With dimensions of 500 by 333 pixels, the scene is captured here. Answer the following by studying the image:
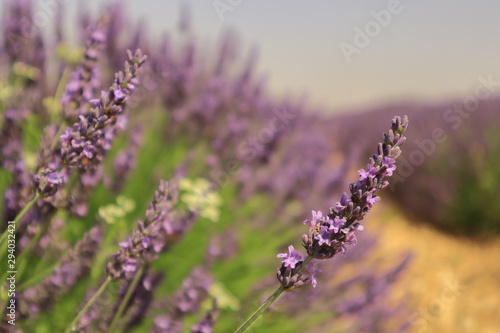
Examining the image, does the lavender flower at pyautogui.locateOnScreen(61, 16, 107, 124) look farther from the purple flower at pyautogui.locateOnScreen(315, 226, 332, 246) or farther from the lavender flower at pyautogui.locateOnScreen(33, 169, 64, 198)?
the purple flower at pyautogui.locateOnScreen(315, 226, 332, 246)

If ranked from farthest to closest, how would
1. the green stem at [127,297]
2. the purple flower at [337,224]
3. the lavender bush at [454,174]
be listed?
1. the lavender bush at [454,174]
2. the green stem at [127,297]
3. the purple flower at [337,224]

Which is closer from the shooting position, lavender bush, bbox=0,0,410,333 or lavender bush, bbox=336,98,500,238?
lavender bush, bbox=0,0,410,333

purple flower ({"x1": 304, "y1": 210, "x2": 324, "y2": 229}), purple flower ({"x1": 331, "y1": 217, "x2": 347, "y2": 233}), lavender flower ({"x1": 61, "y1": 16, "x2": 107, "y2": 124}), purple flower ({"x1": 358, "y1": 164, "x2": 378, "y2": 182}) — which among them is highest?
lavender flower ({"x1": 61, "y1": 16, "x2": 107, "y2": 124})

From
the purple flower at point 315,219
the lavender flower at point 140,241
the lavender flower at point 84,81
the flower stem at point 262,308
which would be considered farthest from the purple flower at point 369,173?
the lavender flower at point 84,81

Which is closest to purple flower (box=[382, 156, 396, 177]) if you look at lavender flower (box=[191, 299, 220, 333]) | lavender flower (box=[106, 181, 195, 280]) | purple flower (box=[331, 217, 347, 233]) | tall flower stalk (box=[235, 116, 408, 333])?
tall flower stalk (box=[235, 116, 408, 333])

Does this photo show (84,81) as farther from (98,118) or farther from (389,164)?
(389,164)

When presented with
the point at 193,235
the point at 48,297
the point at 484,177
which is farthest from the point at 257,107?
the point at 484,177

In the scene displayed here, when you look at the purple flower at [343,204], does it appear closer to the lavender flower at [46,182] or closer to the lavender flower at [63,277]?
the lavender flower at [46,182]

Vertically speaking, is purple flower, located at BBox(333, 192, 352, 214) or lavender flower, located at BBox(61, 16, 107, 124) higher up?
lavender flower, located at BBox(61, 16, 107, 124)
